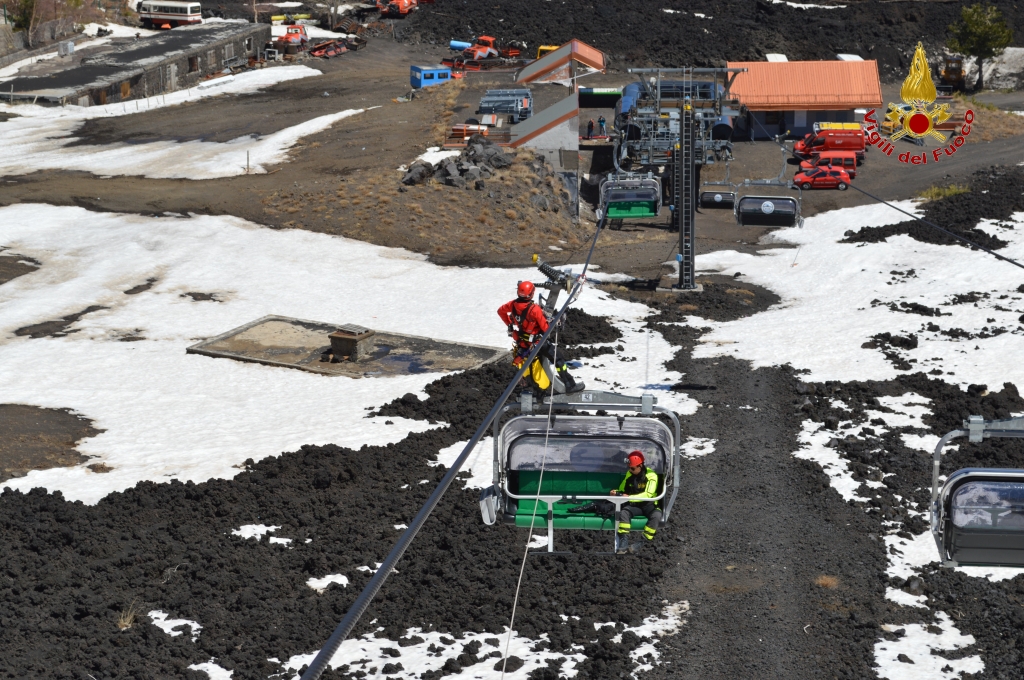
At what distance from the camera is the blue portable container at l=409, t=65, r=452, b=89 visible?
62.6 m

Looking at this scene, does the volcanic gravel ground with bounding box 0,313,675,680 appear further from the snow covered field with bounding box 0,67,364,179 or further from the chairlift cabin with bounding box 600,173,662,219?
the snow covered field with bounding box 0,67,364,179

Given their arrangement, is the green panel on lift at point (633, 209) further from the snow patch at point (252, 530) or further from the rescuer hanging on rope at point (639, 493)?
the rescuer hanging on rope at point (639, 493)

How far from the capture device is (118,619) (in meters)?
16.7

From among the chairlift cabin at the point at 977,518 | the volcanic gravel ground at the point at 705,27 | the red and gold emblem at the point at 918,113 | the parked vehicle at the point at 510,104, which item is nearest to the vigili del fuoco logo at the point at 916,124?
the red and gold emblem at the point at 918,113

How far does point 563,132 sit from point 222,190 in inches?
555

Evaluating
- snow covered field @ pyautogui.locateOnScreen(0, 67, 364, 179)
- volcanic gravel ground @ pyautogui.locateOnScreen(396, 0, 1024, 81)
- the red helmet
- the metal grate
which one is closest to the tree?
→ volcanic gravel ground @ pyautogui.locateOnScreen(396, 0, 1024, 81)

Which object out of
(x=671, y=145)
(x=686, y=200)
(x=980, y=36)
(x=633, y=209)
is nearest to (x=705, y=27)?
(x=980, y=36)

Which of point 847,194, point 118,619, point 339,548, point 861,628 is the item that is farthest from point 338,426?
point 847,194

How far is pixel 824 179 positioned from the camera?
48.8m

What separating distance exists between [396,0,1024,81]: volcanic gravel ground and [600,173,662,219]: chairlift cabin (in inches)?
1444

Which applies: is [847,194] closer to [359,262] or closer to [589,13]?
[359,262]

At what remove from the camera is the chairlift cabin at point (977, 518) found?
1252 centimetres

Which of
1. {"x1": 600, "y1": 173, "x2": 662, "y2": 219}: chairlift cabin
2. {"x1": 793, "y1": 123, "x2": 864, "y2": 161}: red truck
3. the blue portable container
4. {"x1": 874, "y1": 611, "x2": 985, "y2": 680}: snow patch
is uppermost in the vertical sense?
the blue portable container

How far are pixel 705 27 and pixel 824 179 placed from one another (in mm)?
31459
